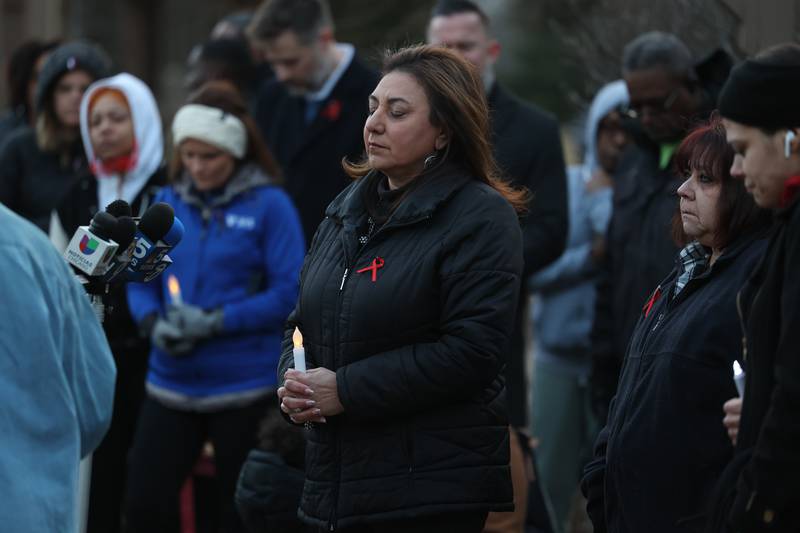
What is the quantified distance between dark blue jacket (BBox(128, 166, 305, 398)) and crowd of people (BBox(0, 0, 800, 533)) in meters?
0.01

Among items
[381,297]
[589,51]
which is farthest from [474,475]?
[589,51]

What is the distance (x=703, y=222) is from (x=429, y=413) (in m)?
0.98

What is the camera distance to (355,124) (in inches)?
279

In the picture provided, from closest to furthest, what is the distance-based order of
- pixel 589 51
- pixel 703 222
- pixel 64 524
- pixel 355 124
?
1. pixel 64 524
2. pixel 703 222
3. pixel 355 124
4. pixel 589 51

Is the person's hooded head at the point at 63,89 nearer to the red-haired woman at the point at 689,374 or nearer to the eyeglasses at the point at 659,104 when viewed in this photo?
the eyeglasses at the point at 659,104

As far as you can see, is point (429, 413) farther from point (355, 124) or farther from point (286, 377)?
point (355, 124)

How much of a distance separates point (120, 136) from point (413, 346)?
118 inches

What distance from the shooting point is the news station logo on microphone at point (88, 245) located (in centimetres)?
418

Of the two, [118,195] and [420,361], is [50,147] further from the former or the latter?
[420,361]

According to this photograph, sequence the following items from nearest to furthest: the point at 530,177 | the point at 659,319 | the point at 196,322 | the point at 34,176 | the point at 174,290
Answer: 1. the point at 659,319
2. the point at 196,322
3. the point at 174,290
4. the point at 530,177
5. the point at 34,176

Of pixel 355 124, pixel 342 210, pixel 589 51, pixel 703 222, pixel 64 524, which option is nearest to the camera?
pixel 64 524

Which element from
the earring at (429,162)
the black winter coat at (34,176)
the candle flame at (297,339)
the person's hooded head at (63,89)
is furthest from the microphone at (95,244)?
the person's hooded head at (63,89)

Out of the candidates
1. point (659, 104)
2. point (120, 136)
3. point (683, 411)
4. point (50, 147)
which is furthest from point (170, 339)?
point (683, 411)

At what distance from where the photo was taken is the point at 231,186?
6.39 meters
